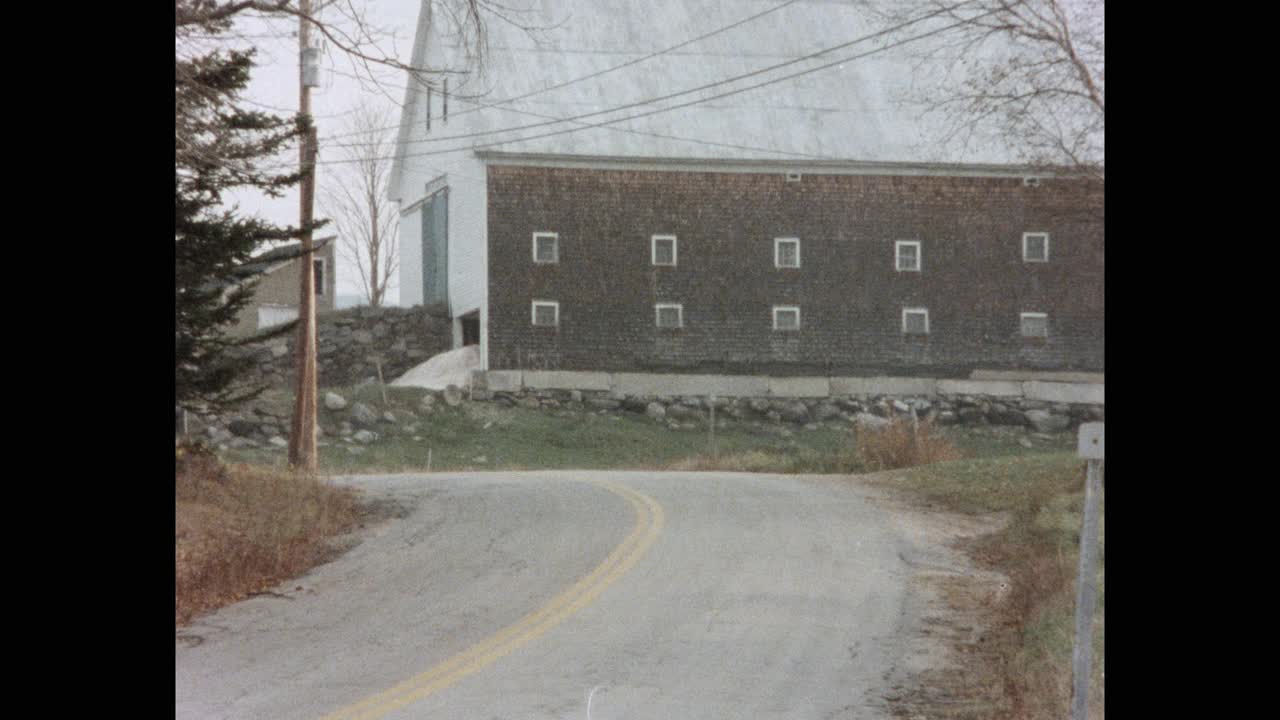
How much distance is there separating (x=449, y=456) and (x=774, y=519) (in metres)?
16.4

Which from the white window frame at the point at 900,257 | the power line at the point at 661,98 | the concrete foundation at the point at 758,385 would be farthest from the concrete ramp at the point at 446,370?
the white window frame at the point at 900,257

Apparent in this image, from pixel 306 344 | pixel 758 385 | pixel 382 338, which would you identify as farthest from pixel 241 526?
pixel 382 338


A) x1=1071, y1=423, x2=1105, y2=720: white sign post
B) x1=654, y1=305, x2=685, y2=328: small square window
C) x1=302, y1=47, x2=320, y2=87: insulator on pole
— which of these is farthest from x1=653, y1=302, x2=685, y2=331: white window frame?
x1=1071, y1=423, x2=1105, y2=720: white sign post

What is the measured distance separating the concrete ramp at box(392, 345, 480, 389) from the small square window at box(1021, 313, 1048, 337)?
13.6 m

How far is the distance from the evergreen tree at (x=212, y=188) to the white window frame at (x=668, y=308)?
18732 millimetres

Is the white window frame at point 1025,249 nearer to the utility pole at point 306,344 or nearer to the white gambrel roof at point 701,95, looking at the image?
the white gambrel roof at point 701,95

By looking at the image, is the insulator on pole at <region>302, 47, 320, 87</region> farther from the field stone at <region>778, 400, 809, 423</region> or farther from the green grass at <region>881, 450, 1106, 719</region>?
the field stone at <region>778, 400, 809, 423</region>

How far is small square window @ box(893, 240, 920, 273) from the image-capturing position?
35219mm

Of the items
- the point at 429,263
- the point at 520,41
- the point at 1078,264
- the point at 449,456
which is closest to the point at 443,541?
the point at 449,456

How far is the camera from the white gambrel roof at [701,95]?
76.8 feet

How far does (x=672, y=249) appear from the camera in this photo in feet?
113

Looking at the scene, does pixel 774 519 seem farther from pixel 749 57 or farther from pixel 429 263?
pixel 429 263

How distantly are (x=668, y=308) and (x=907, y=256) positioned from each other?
252 inches
